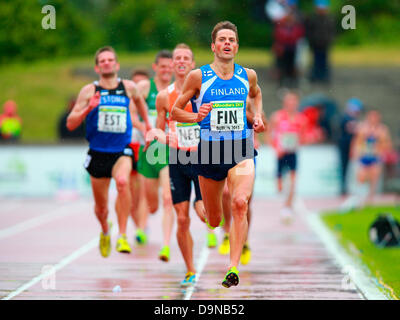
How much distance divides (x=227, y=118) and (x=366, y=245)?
18.8 feet

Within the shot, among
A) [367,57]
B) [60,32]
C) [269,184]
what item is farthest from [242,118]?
[60,32]

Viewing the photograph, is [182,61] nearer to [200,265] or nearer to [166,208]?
[166,208]

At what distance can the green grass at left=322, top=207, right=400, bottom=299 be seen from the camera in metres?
11.1

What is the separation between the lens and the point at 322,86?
35.6 metres

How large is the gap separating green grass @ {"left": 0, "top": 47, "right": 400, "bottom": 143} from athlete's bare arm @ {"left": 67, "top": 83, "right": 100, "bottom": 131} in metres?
21.7

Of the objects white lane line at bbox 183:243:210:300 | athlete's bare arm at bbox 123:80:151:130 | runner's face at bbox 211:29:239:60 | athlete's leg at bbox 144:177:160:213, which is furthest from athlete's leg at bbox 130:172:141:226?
runner's face at bbox 211:29:239:60

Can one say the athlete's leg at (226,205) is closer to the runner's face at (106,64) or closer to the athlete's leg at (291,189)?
the runner's face at (106,64)

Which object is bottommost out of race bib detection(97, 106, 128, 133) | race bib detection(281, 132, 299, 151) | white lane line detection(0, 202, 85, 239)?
white lane line detection(0, 202, 85, 239)

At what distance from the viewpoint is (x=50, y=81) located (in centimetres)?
3856

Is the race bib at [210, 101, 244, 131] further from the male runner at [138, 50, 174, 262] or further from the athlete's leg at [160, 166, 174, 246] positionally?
the male runner at [138, 50, 174, 262]

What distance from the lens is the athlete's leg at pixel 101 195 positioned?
1177 cm

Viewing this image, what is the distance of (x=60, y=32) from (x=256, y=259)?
38.4 meters

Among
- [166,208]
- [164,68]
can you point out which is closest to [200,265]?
[166,208]
